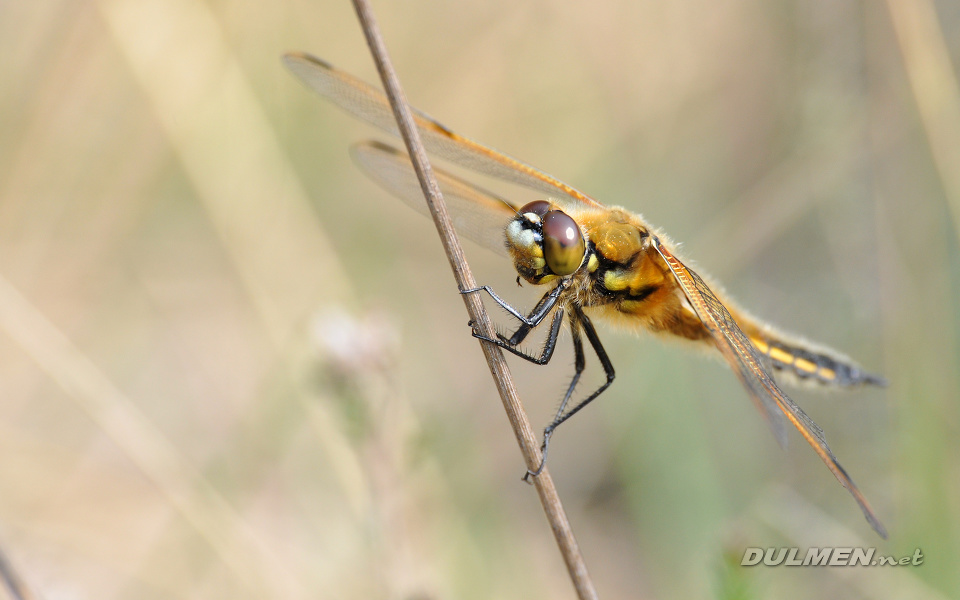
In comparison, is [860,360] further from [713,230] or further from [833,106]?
[833,106]

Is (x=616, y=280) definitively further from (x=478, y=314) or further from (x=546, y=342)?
(x=478, y=314)

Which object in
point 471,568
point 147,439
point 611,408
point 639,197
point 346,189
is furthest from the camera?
point 346,189

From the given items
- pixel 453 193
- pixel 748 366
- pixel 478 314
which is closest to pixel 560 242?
pixel 478 314

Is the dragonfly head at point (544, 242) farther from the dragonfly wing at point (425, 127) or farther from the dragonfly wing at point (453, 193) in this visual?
the dragonfly wing at point (453, 193)

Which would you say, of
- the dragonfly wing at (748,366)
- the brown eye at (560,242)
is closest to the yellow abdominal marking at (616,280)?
the dragonfly wing at (748,366)

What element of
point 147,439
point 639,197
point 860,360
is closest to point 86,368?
point 147,439

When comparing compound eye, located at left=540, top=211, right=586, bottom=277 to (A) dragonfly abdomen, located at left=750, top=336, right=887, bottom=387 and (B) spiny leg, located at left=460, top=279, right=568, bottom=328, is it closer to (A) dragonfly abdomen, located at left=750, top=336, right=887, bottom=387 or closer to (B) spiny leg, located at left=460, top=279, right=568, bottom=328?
(B) spiny leg, located at left=460, top=279, right=568, bottom=328
